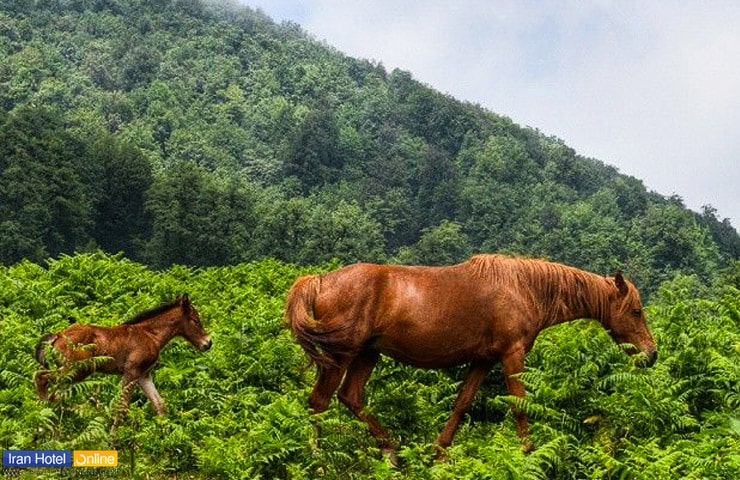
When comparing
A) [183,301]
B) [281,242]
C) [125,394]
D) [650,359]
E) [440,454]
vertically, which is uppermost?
[650,359]

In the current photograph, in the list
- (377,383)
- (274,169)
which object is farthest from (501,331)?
(274,169)

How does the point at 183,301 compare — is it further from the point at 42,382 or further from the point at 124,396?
the point at 42,382

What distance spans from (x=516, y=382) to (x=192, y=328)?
183 inches

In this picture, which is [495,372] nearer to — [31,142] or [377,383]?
[377,383]

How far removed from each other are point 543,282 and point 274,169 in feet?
419

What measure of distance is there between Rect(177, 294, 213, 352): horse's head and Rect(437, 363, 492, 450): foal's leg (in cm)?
394

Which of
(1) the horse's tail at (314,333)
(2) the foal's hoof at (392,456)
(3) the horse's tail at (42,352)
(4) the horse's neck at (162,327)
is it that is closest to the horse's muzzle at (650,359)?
(2) the foal's hoof at (392,456)

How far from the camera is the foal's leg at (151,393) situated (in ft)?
35.9

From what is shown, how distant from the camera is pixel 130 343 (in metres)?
11.4

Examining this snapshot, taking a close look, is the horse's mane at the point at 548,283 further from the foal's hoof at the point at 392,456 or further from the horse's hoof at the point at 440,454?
the foal's hoof at the point at 392,456

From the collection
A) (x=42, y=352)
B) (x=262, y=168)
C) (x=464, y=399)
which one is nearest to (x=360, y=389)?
(x=464, y=399)

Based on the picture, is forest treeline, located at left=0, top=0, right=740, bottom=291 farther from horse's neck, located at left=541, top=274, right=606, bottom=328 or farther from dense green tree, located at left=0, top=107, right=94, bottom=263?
horse's neck, located at left=541, top=274, right=606, bottom=328

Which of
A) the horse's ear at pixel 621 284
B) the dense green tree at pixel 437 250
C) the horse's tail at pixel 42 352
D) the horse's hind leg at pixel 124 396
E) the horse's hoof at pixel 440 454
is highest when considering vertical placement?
the dense green tree at pixel 437 250

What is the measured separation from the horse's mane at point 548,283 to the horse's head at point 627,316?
0.36 ft
